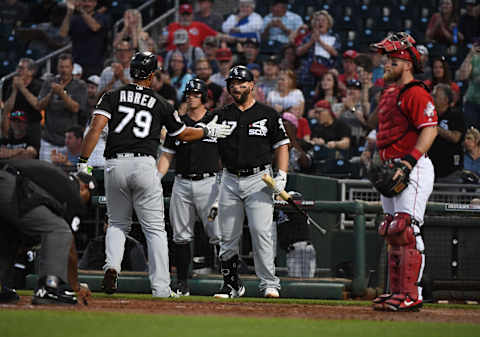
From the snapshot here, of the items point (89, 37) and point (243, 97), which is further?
point (89, 37)

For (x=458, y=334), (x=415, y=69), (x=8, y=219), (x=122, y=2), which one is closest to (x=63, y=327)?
(x=8, y=219)

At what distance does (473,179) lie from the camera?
1004 centimetres

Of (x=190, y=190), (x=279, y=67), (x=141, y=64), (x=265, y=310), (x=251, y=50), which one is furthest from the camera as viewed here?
(x=251, y=50)

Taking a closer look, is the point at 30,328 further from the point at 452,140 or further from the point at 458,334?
the point at 452,140

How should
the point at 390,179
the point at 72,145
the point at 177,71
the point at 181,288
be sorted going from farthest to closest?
the point at 177,71
the point at 72,145
the point at 181,288
the point at 390,179

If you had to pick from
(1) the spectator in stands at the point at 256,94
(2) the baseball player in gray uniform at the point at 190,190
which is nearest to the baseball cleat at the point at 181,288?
(2) the baseball player in gray uniform at the point at 190,190

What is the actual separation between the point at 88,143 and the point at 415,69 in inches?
115

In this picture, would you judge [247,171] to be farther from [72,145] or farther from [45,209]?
[72,145]

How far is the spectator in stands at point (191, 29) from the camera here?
560 inches

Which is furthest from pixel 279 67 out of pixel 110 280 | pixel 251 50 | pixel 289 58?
pixel 110 280

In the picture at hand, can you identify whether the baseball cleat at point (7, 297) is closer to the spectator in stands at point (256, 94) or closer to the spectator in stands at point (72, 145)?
the spectator in stands at point (72, 145)

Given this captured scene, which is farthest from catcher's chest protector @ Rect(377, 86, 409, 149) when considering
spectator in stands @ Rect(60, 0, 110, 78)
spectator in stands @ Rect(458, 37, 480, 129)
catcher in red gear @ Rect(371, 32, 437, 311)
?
spectator in stands @ Rect(60, 0, 110, 78)

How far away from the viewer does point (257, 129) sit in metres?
7.86

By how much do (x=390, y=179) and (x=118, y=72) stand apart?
7145 mm
